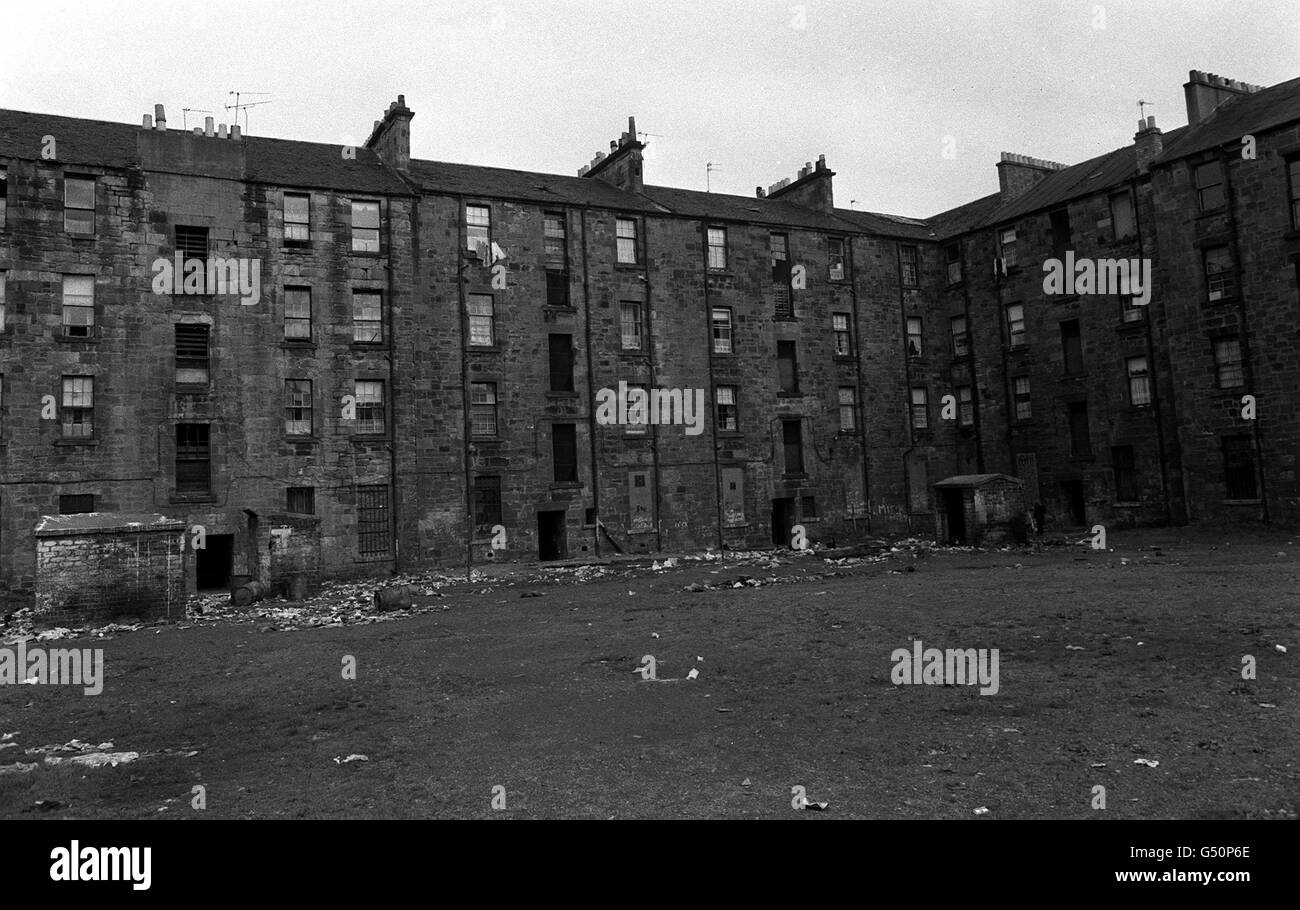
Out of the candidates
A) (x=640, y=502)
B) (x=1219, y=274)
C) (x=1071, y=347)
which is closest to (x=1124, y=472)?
(x=1071, y=347)

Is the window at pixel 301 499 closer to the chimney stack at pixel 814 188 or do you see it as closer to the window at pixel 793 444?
the window at pixel 793 444

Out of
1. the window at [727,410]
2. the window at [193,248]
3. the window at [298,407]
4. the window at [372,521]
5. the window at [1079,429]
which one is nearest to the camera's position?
the window at [193,248]

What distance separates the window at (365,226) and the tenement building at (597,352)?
0.10 meters

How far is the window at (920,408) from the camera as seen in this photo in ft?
123

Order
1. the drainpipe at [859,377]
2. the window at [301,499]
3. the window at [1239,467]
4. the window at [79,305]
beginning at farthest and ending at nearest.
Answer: the drainpipe at [859,377]
the window at [301,499]
the window at [1239,467]
the window at [79,305]

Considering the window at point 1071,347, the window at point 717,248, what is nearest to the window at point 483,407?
the window at point 717,248

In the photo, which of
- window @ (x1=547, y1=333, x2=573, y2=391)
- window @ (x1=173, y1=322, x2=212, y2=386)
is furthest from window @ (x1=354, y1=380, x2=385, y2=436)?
window @ (x1=547, y1=333, x2=573, y2=391)

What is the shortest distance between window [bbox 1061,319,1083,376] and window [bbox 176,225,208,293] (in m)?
31.0

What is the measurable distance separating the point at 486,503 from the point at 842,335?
17217 mm

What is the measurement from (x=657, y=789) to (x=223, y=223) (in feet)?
86.3

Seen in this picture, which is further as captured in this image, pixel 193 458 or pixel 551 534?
pixel 551 534

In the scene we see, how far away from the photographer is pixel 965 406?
37.2 meters

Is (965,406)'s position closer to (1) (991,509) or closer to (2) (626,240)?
(1) (991,509)
